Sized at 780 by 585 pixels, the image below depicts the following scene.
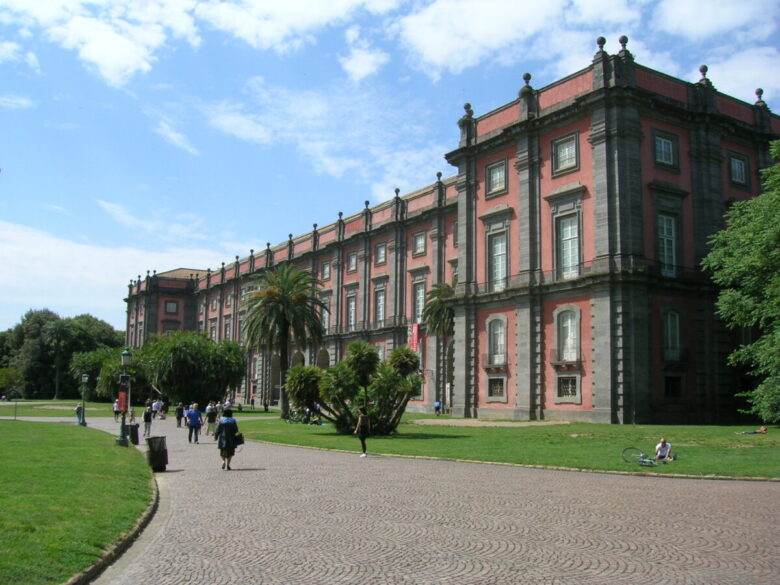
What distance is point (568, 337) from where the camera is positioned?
118 ft

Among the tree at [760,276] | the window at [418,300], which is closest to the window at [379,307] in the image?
the window at [418,300]

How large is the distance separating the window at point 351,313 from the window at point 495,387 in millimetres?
23924

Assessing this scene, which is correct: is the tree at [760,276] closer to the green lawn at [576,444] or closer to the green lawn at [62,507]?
the green lawn at [576,444]

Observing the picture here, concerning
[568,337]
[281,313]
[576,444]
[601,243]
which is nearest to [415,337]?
[281,313]

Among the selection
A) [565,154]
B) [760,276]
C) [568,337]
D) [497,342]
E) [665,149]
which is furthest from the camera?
[497,342]

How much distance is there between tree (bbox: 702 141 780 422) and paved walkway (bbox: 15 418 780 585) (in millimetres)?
15349

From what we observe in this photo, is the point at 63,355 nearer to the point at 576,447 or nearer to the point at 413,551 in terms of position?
the point at 576,447

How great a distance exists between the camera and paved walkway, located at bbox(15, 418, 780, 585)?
753 cm

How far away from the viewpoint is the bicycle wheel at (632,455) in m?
17.3

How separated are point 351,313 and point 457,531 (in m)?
54.3

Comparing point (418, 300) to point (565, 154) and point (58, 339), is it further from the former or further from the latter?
point (58, 339)

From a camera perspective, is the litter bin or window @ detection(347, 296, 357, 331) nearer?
the litter bin

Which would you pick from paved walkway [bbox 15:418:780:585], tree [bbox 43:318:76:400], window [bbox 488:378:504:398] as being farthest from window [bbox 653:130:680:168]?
tree [bbox 43:318:76:400]

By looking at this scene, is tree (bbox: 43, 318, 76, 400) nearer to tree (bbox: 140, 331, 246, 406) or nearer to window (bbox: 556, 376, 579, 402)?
tree (bbox: 140, 331, 246, 406)
